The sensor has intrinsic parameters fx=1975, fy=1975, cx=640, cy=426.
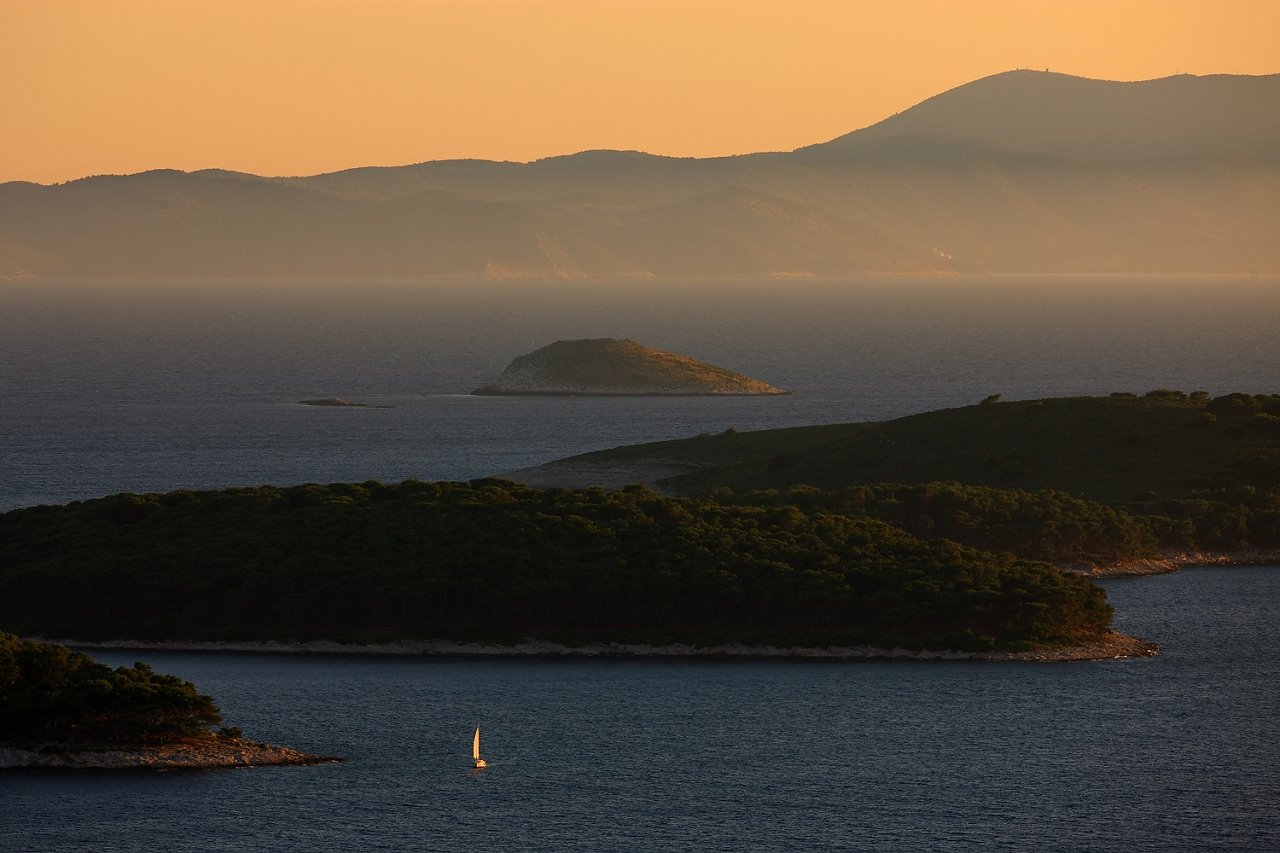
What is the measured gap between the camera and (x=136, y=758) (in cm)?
8169

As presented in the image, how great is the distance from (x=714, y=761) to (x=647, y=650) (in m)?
24.5

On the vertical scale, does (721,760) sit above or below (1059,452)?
below

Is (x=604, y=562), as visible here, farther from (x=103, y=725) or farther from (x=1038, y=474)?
(x=1038, y=474)

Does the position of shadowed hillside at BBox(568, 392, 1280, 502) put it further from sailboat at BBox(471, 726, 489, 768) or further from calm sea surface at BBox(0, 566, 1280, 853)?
sailboat at BBox(471, 726, 489, 768)

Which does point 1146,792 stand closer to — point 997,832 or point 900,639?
point 997,832

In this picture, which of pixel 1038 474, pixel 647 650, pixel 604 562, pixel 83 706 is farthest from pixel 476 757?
pixel 1038 474

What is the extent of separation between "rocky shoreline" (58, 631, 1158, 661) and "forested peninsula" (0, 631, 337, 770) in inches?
980

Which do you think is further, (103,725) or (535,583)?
(535,583)

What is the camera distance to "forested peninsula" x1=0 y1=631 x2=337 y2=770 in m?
81.6

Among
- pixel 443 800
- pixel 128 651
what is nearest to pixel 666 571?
pixel 128 651

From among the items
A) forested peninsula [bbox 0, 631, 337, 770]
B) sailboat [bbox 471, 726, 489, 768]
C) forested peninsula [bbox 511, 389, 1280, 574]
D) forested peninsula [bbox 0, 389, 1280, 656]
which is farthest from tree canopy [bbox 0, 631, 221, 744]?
forested peninsula [bbox 511, 389, 1280, 574]

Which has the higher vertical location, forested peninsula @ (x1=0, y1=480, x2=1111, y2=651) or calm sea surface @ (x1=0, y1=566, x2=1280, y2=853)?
forested peninsula @ (x1=0, y1=480, x2=1111, y2=651)

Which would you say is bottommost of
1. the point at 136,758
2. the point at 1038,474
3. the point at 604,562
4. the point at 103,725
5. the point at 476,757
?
the point at 136,758

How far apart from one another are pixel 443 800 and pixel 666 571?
123ft
